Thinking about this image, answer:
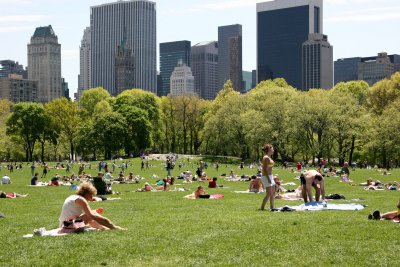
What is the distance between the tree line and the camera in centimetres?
7562

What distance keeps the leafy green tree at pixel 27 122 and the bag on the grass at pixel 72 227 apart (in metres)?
89.3

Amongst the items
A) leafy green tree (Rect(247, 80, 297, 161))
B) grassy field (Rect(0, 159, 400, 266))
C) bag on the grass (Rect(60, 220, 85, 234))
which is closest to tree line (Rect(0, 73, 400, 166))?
leafy green tree (Rect(247, 80, 297, 161))

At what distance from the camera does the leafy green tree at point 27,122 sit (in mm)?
100062

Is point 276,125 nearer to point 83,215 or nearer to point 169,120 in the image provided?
point 169,120

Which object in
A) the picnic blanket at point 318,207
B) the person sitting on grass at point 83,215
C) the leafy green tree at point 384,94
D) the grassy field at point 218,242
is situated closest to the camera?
the grassy field at point 218,242

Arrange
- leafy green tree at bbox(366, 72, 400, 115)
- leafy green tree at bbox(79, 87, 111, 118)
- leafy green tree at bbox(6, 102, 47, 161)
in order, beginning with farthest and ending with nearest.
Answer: leafy green tree at bbox(79, 87, 111, 118)
leafy green tree at bbox(6, 102, 47, 161)
leafy green tree at bbox(366, 72, 400, 115)

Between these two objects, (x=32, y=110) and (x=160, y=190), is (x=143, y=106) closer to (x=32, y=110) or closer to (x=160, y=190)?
(x=32, y=110)

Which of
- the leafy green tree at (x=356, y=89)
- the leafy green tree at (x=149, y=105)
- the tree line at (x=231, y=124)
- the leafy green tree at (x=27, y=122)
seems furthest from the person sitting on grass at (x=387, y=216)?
the leafy green tree at (x=149, y=105)

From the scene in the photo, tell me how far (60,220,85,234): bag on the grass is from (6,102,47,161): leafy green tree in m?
89.3

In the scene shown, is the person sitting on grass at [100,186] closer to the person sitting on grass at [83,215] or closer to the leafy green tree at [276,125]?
the person sitting on grass at [83,215]

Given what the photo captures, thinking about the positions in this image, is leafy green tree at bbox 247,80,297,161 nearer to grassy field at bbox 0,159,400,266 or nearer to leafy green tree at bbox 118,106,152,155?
leafy green tree at bbox 118,106,152,155

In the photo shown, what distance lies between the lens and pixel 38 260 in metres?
11.0

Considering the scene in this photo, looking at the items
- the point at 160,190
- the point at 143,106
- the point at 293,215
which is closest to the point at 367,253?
the point at 293,215

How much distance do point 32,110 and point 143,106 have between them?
19.6 m
